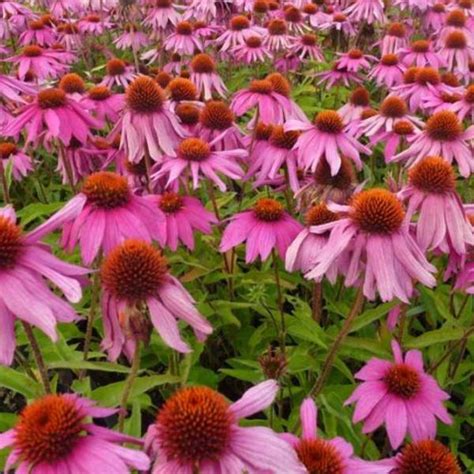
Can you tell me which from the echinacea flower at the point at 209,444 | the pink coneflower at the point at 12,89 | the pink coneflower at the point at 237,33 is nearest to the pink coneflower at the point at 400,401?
the echinacea flower at the point at 209,444

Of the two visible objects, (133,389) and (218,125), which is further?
(218,125)

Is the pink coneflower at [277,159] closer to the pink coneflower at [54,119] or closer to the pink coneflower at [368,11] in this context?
the pink coneflower at [54,119]

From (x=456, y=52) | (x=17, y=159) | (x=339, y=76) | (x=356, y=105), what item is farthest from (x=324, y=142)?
(x=456, y=52)

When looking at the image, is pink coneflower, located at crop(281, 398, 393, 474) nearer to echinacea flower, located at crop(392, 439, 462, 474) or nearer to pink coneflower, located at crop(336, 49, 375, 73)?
echinacea flower, located at crop(392, 439, 462, 474)

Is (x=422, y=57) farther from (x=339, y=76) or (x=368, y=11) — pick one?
(x=368, y=11)

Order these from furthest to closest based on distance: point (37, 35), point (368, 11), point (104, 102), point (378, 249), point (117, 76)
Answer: point (368, 11) → point (37, 35) → point (117, 76) → point (104, 102) → point (378, 249)

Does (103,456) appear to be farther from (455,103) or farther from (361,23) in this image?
(361,23)

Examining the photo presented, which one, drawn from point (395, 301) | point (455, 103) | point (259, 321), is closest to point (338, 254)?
point (395, 301)
